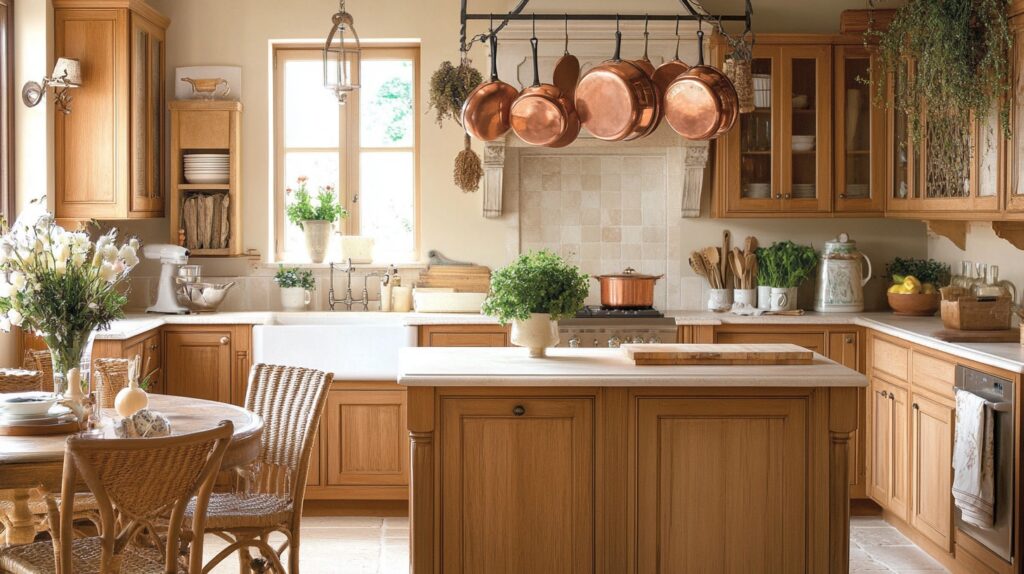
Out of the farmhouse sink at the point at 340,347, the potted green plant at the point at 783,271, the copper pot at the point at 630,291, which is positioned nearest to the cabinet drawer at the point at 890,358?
the potted green plant at the point at 783,271

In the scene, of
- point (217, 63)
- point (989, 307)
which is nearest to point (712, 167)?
point (989, 307)

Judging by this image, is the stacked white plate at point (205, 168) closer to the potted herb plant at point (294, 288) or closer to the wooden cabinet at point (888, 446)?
the potted herb plant at point (294, 288)

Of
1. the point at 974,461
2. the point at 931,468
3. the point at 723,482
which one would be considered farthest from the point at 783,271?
the point at 723,482

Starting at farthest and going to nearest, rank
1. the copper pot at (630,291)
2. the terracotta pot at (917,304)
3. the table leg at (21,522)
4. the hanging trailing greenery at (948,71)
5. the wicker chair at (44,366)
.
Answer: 1. the terracotta pot at (917,304)
2. the copper pot at (630,291)
3. the hanging trailing greenery at (948,71)
4. the wicker chair at (44,366)
5. the table leg at (21,522)

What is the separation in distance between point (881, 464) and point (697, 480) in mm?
2212

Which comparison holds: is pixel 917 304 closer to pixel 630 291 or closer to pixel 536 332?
pixel 630 291

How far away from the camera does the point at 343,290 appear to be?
6285 millimetres

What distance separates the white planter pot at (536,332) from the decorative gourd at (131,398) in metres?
1.23

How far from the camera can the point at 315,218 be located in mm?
6113

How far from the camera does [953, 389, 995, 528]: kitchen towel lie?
409cm

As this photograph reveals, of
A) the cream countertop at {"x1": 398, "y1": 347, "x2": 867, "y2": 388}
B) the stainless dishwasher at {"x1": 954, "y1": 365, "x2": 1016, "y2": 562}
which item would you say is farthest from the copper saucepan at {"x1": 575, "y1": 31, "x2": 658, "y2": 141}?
the stainless dishwasher at {"x1": 954, "y1": 365, "x2": 1016, "y2": 562}

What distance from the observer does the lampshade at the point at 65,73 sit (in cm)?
530

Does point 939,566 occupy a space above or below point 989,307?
below

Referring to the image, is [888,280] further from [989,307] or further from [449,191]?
[449,191]
